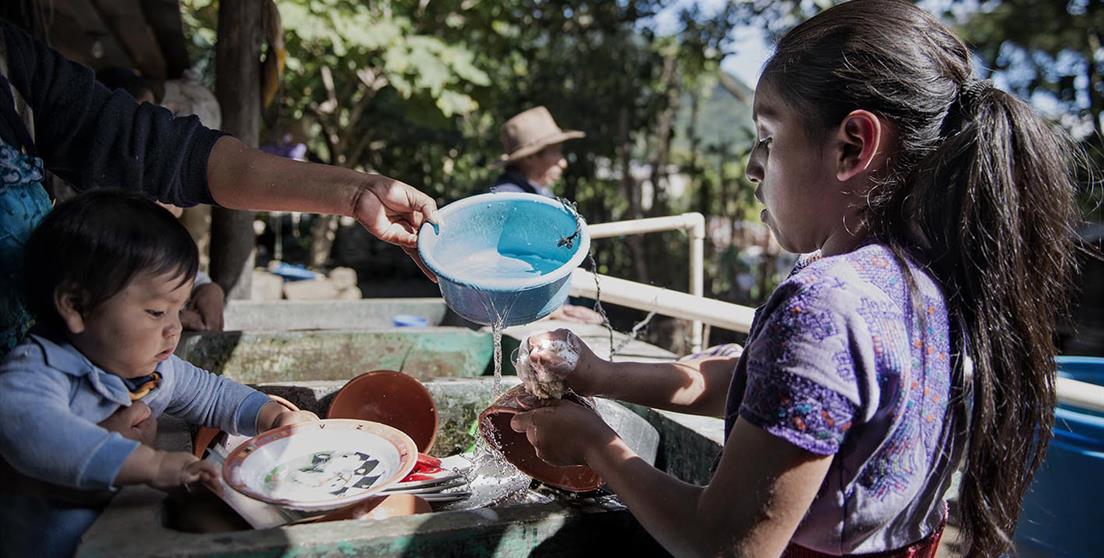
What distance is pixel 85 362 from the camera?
1439 mm

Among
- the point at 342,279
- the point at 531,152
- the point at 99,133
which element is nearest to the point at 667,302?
the point at 99,133

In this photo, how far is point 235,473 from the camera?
1.45 meters

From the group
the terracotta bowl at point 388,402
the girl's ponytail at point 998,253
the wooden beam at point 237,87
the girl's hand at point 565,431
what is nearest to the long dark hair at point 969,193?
the girl's ponytail at point 998,253

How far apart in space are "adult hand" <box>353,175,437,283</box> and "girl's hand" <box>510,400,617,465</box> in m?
0.53

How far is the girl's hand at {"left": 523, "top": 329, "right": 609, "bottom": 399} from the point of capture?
1.59 m

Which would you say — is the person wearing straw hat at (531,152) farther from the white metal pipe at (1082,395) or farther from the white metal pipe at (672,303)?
the white metal pipe at (1082,395)

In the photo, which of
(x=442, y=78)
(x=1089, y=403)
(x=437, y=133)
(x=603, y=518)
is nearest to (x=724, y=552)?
(x=603, y=518)

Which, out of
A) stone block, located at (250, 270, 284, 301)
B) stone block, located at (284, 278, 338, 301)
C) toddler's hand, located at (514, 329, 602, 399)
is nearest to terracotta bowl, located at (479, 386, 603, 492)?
toddler's hand, located at (514, 329, 602, 399)

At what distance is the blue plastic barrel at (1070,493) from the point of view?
Answer: 1.91 metres

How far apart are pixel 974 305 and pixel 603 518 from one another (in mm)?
774

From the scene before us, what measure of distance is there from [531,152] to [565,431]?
3.82 metres

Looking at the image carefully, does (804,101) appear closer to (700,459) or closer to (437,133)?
(700,459)

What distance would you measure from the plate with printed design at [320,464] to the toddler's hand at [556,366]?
30cm

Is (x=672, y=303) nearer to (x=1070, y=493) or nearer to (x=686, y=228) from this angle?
(x=686, y=228)
